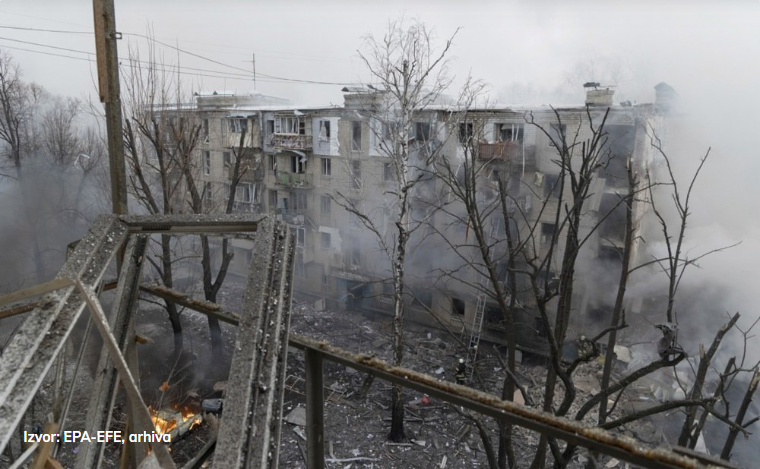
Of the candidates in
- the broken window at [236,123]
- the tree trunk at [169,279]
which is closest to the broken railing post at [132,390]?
the tree trunk at [169,279]

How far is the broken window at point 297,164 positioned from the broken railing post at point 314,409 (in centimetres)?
2154

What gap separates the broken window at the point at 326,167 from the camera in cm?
2252

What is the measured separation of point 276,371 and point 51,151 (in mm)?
26324

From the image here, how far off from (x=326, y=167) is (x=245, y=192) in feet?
20.0

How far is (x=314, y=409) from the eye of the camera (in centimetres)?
225

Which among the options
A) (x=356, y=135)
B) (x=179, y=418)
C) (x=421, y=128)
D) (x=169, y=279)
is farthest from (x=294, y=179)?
(x=179, y=418)

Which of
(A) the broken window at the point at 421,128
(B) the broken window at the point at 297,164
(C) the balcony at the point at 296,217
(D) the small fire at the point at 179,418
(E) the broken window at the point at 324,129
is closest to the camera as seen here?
(D) the small fire at the point at 179,418

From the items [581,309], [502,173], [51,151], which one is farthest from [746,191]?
[51,151]

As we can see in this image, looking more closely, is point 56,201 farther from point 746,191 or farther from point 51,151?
point 746,191

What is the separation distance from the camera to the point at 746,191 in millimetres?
22156

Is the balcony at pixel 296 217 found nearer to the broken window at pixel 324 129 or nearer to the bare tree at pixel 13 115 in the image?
the broken window at pixel 324 129

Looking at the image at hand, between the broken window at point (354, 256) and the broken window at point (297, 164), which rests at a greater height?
the broken window at point (297, 164)

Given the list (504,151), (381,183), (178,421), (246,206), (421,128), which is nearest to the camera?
(178,421)

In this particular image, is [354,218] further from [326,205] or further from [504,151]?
[504,151]
